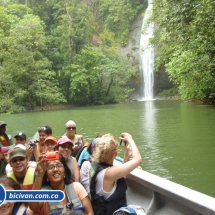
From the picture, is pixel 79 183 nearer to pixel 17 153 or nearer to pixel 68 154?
pixel 17 153

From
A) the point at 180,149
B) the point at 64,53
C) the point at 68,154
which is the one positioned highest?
the point at 64,53

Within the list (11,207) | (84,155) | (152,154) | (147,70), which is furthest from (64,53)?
(11,207)

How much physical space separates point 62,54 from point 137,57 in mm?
9625

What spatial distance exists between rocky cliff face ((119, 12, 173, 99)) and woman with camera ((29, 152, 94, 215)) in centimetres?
3558

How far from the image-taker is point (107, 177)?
2.22 metres


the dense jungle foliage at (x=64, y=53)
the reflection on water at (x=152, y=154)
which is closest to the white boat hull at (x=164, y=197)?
the reflection on water at (x=152, y=154)

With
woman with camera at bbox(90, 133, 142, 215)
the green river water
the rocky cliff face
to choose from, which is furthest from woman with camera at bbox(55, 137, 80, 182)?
the rocky cliff face

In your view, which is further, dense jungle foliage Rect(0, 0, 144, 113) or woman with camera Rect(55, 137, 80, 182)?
dense jungle foliage Rect(0, 0, 144, 113)

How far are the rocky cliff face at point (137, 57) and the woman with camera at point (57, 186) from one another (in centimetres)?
3558

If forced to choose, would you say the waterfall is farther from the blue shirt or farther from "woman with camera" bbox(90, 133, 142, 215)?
"woman with camera" bbox(90, 133, 142, 215)

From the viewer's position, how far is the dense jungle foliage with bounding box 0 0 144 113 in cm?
3234

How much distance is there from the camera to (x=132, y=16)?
40.5m

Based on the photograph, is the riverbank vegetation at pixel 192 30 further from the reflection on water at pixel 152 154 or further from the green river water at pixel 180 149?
the reflection on water at pixel 152 154

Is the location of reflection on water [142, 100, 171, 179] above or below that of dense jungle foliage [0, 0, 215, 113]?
below
